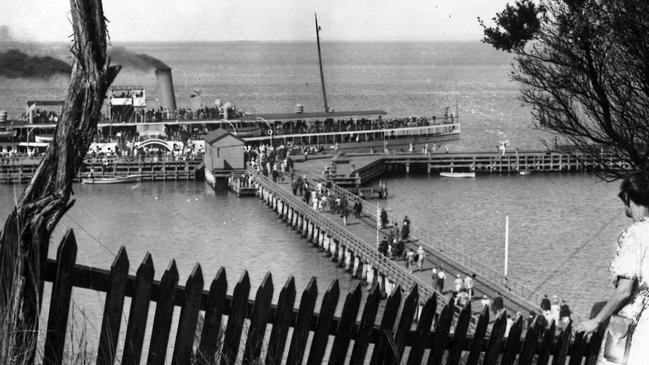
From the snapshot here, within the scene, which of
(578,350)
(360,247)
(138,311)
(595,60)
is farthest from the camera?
(360,247)

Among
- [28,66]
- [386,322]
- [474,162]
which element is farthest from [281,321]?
[28,66]

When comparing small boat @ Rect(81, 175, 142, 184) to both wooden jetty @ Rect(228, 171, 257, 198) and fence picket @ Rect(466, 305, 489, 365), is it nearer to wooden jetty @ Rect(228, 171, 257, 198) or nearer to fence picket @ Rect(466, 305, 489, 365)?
wooden jetty @ Rect(228, 171, 257, 198)

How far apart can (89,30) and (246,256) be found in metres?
40.6

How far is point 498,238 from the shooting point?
5047 cm

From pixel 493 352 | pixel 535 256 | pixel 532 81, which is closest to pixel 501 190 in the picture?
pixel 535 256

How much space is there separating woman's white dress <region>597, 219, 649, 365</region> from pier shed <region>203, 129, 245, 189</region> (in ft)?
208

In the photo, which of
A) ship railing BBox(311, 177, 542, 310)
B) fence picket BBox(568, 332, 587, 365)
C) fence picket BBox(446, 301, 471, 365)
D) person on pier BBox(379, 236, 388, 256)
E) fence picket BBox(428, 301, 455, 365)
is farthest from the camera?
person on pier BBox(379, 236, 388, 256)

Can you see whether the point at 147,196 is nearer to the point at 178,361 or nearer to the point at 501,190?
the point at 501,190

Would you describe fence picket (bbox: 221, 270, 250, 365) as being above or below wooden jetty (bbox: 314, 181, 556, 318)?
above

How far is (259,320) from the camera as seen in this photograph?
5.33m

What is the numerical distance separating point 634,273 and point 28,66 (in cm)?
10364

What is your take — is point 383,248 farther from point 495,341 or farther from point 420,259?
point 495,341

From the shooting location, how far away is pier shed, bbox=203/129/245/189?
69188 mm

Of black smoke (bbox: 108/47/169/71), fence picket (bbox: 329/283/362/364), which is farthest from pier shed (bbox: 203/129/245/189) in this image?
fence picket (bbox: 329/283/362/364)
